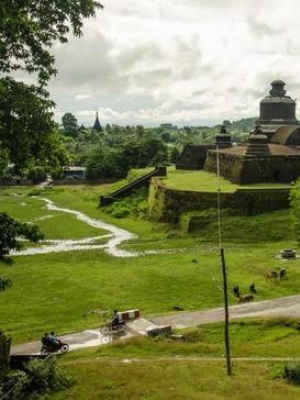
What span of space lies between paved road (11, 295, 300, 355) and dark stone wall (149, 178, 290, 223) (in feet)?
57.6

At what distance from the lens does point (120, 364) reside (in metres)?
16.1

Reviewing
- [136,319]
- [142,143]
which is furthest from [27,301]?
[142,143]

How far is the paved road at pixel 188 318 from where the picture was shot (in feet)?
64.3

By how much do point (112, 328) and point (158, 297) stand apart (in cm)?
648

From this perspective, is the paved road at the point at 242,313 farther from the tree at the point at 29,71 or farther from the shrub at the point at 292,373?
the tree at the point at 29,71

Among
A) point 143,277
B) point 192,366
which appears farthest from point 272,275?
point 192,366

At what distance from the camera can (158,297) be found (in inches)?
1050

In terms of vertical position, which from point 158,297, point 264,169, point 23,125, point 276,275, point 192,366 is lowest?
point 158,297

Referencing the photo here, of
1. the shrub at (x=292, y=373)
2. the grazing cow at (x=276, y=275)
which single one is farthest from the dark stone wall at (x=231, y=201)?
the shrub at (x=292, y=373)

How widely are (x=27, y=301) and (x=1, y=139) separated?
15.5m

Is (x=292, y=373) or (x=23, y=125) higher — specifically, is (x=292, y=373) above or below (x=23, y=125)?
below

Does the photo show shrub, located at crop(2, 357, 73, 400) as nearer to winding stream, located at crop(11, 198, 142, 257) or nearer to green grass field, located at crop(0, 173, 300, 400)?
green grass field, located at crop(0, 173, 300, 400)

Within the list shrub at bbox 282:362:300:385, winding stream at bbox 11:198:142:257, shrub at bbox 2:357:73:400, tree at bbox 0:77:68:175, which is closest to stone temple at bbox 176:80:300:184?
winding stream at bbox 11:198:142:257

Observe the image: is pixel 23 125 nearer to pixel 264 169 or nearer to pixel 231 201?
pixel 231 201
